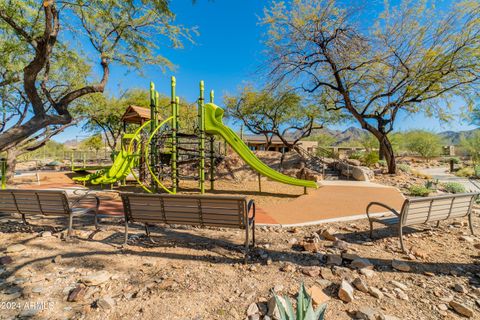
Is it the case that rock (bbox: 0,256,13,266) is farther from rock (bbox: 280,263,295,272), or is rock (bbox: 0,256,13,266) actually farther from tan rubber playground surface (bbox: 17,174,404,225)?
rock (bbox: 280,263,295,272)

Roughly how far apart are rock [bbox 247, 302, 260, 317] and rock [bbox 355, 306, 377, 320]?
89 cm

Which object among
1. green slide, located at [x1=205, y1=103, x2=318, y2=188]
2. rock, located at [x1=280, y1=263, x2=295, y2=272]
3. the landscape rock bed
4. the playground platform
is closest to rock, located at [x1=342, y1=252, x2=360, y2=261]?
the landscape rock bed

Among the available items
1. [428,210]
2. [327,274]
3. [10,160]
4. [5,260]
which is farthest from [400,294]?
[10,160]

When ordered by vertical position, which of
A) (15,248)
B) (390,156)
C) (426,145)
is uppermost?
(426,145)

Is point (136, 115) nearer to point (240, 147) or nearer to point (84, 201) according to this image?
point (84, 201)

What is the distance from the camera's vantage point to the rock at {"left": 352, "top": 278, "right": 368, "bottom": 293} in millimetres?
2425

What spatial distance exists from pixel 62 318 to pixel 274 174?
21.5 ft

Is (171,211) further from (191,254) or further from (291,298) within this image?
(291,298)

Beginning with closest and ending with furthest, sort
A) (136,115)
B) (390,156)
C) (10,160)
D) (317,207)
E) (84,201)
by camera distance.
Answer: (317,207) < (84,201) < (10,160) < (136,115) < (390,156)

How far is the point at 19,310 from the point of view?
2146 millimetres

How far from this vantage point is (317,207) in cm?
657

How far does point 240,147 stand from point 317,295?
6.12 m

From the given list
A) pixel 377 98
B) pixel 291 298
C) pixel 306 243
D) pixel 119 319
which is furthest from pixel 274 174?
pixel 377 98

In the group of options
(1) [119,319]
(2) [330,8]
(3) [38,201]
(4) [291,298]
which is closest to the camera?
→ (1) [119,319]
